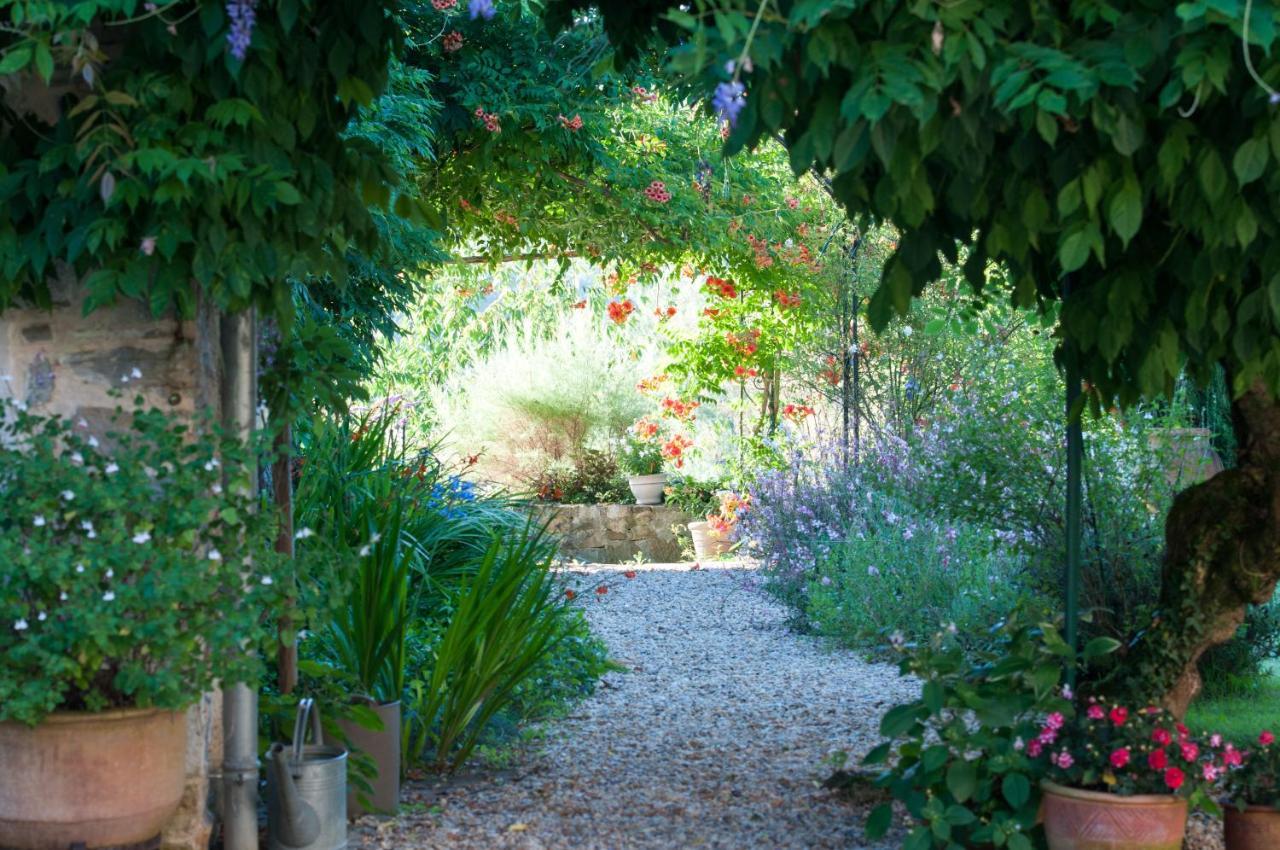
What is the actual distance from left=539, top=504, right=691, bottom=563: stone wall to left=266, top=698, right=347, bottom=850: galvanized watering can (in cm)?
754

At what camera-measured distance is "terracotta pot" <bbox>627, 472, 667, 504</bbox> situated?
35.6 ft

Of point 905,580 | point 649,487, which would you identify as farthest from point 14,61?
point 649,487

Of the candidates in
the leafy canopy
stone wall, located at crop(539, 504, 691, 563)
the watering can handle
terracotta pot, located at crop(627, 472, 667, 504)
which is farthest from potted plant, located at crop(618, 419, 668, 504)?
the leafy canopy

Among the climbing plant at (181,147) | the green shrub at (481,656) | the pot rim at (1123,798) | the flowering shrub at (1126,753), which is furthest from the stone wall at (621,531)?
the climbing plant at (181,147)

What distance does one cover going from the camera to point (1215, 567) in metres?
3.24

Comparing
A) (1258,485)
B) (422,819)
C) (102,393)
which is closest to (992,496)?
(1258,485)

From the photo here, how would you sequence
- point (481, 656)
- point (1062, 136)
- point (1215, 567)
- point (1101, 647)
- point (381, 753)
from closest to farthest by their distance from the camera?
1. point (1062, 136)
2. point (1101, 647)
3. point (1215, 567)
4. point (381, 753)
5. point (481, 656)

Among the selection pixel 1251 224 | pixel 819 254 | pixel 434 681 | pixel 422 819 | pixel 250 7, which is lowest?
pixel 422 819

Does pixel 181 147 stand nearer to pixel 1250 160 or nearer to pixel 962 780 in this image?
pixel 1250 160

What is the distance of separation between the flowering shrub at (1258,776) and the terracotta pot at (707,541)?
6.88m

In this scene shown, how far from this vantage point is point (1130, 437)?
5.03 metres

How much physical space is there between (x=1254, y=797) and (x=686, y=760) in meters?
1.81

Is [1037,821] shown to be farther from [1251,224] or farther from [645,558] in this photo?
[645,558]

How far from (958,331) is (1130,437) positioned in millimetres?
1036
